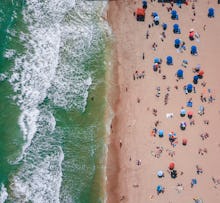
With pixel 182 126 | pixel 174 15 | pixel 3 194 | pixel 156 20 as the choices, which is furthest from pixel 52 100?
pixel 174 15

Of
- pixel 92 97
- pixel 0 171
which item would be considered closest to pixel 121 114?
pixel 92 97

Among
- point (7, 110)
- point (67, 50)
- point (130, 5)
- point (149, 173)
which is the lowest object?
point (149, 173)

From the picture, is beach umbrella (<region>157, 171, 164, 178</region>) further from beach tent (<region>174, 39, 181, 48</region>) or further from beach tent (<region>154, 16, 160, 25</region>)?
beach tent (<region>154, 16, 160, 25</region>)

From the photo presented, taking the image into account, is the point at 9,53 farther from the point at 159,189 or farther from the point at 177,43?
the point at 159,189

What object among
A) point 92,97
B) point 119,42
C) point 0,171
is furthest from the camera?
point 119,42

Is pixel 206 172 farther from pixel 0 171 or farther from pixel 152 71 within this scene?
pixel 0 171

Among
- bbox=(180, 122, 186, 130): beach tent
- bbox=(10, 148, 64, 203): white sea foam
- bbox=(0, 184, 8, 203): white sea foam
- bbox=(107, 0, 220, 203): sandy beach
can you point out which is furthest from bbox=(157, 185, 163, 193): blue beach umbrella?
bbox=(0, 184, 8, 203): white sea foam

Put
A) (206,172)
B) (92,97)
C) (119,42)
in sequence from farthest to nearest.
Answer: (119,42)
(92,97)
(206,172)
